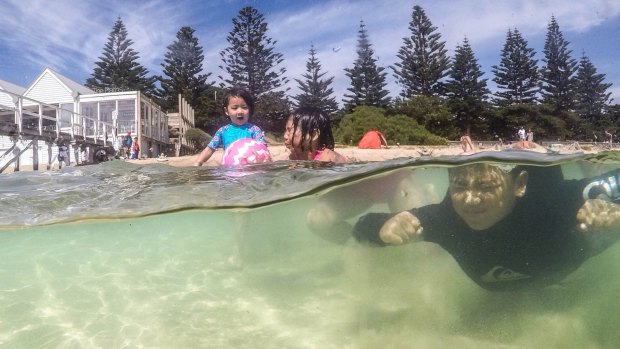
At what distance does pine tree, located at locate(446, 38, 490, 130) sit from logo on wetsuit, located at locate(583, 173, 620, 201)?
137 ft

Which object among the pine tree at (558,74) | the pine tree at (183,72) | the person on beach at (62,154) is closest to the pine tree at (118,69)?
the pine tree at (183,72)

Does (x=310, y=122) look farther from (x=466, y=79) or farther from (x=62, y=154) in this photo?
(x=466, y=79)

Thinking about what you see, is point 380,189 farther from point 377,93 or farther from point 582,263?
point 377,93

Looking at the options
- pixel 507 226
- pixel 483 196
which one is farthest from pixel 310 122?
pixel 507 226

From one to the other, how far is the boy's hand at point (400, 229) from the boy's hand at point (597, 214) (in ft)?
6.42

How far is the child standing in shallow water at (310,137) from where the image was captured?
592cm

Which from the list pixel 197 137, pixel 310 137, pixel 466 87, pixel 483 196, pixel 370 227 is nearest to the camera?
pixel 483 196

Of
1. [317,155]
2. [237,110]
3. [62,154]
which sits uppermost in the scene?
[237,110]

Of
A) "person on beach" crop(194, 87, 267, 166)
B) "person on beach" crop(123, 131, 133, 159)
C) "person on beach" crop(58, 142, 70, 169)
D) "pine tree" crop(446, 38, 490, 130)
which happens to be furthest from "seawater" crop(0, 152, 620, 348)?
"pine tree" crop(446, 38, 490, 130)

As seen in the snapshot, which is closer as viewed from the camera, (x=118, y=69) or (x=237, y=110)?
(x=237, y=110)

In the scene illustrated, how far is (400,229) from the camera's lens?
504 centimetres

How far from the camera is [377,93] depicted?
43969mm

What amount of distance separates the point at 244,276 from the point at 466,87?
1744 inches

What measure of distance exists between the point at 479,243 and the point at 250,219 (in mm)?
3283
